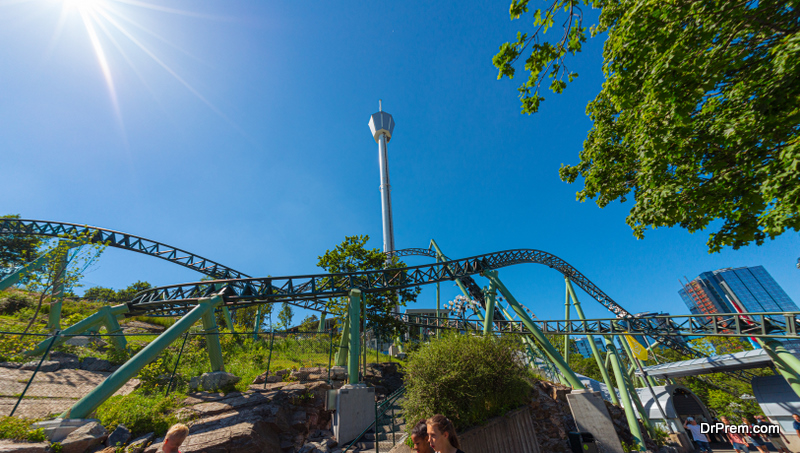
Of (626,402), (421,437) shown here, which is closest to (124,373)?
(421,437)

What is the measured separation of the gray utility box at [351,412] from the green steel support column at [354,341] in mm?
391

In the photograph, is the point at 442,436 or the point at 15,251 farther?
the point at 15,251

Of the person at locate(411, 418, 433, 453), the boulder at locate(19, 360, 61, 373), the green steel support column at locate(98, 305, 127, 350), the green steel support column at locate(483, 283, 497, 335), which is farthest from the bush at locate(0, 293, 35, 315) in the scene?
the green steel support column at locate(483, 283, 497, 335)

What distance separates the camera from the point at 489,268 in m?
19.0

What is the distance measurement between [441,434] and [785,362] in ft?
52.3

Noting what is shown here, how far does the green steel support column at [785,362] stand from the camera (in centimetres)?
1032

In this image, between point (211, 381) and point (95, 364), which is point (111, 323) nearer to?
point (95, 364)

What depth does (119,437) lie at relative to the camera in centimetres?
726

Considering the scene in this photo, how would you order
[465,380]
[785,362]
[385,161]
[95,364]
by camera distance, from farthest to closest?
[385,161], [95,364], [785,362], [465,380]

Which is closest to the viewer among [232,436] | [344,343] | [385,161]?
[232,436]

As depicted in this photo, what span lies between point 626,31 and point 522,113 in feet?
6.96

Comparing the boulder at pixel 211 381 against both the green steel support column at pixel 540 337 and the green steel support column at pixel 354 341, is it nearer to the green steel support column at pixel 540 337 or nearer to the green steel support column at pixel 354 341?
the green steel support column at pixel 354 341

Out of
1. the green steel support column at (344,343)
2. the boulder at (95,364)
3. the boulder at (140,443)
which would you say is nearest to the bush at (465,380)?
the boulder at (140,443)

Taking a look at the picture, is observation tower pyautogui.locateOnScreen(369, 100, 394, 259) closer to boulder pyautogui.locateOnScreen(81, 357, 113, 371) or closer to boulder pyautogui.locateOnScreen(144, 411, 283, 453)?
boulder pyautogui.locateOnScreen(81, 357, 113, 371)
